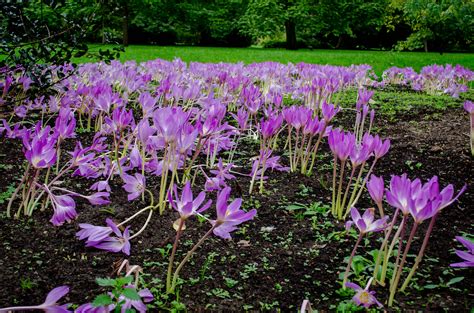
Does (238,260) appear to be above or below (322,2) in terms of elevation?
below

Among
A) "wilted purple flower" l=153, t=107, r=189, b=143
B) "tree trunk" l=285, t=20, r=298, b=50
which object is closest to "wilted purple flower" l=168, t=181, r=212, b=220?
"wilted purple flower" l=153, t=107, r=189, b=143

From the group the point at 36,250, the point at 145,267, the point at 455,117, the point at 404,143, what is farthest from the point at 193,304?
the point at 455,117

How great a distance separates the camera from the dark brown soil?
4.87ft

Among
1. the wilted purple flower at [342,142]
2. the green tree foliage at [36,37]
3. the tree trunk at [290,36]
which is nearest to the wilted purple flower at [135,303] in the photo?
the wilted purple flower at [342,142]

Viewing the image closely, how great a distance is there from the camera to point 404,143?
3531 millimetres

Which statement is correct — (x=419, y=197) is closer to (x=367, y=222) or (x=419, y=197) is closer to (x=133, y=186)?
(x=367, y=222)

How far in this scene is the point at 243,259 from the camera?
1759 mm

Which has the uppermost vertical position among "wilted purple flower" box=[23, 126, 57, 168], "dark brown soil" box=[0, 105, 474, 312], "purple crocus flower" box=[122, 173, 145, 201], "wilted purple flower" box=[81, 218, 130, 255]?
"wilted purple flower" box=[23, 126, 57, 168]

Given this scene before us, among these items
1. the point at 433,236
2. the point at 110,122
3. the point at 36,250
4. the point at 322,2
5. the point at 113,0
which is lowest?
the point at 433,236

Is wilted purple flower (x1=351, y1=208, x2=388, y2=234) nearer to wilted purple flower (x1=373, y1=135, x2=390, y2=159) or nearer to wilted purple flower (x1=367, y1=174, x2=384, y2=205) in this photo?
wilted purple flower (x1=367, y1=174, x2=384, y2=205)

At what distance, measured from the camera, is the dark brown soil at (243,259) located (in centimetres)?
148

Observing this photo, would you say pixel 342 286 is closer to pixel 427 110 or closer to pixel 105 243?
pixel 105 243

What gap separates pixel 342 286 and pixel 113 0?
242 centimetres

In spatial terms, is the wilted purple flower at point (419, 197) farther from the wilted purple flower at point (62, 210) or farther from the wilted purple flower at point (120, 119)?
the wilted purple flower at point (120, 119)
